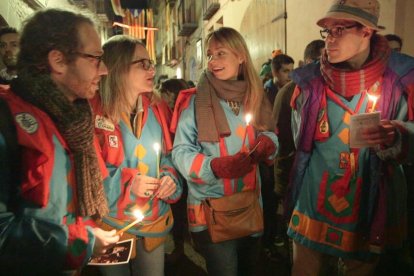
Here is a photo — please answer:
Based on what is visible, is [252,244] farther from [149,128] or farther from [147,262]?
[149,128]

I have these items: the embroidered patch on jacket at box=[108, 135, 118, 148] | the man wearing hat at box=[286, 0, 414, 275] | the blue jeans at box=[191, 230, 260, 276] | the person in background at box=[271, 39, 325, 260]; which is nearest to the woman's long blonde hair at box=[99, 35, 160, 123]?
the embroidered patch on jacket at box=[108, 135, 118, 148]

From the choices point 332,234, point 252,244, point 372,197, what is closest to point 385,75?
point 372,197

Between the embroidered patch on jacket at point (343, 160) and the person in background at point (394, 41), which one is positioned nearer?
the embroidered patch on jacket at point (343, 160)

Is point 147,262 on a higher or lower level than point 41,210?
lower

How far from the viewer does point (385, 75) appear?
2105mm

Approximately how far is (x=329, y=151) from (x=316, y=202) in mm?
387

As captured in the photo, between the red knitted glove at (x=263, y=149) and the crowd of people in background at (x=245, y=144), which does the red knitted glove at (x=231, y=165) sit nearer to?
the crowd of people in background at (x=245, y=144)

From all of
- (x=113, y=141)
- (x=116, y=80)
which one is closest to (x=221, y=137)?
(x=113, y=141)

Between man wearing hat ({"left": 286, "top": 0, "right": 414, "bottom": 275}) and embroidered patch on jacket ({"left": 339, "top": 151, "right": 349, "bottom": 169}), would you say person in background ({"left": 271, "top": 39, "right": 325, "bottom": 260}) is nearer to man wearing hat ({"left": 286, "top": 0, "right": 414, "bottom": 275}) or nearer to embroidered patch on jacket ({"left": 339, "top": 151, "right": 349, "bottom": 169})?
man wearing hat ({"left": 286, "top": 0, "right": 414, "bottom": 275})

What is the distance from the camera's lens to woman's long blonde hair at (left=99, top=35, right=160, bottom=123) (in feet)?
7.02

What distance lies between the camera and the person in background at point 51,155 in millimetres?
1183

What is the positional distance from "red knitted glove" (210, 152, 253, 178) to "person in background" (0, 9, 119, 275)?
0.74m

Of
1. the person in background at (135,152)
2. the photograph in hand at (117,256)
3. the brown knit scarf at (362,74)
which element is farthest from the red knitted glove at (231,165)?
the brown knit scarf at (362,74)

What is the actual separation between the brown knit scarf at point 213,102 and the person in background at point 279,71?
245 centimetres
